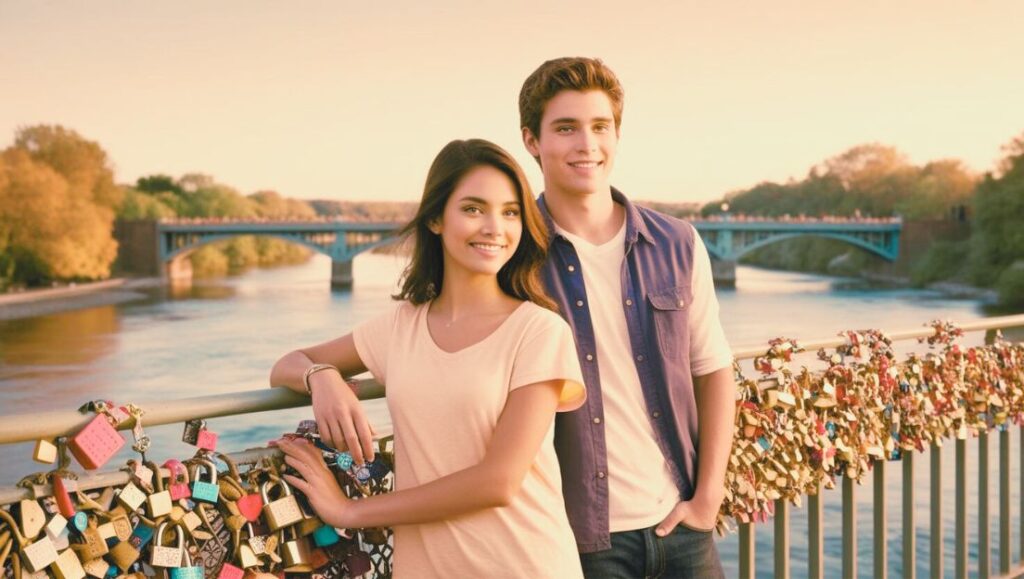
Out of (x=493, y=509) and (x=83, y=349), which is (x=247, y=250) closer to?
(x=83, y=349)

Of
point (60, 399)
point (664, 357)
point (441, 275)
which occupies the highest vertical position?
point (441, 275)

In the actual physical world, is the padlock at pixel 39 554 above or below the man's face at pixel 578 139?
below

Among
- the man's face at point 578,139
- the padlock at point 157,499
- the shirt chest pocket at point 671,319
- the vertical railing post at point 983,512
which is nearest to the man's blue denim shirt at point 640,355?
the shirt chest pocket at point 671,319

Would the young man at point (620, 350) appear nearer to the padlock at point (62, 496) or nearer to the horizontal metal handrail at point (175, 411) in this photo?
the horizontal metal handrail at point (175, 411)

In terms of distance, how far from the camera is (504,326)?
1729mm

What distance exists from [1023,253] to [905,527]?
38367 mm

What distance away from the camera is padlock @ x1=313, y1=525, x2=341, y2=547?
1877 mm

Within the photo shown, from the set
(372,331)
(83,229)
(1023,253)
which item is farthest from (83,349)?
(372,331)

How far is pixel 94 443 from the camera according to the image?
5.31ft

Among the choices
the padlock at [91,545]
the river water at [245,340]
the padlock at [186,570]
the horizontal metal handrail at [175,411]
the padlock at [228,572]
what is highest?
the horizontal metal handrail at [175,411]

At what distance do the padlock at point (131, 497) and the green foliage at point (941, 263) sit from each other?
4737 cm

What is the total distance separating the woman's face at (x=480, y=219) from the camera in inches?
69.3

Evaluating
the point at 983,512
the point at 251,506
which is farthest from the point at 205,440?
the point at 983,512

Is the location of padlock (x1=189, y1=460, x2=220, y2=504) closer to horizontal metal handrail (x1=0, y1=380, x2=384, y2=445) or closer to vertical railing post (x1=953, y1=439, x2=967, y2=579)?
horizontal metal handrail (x1=0, y1=380, x2=384, y2=445)
